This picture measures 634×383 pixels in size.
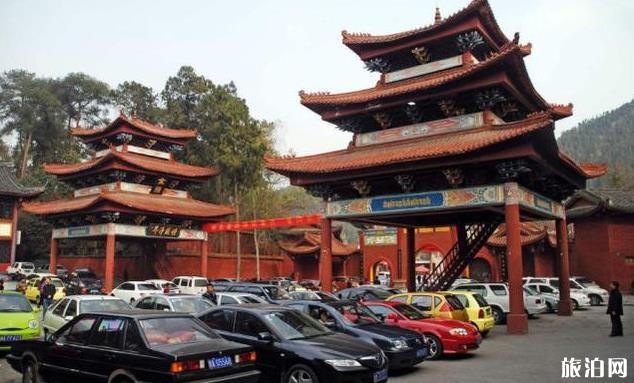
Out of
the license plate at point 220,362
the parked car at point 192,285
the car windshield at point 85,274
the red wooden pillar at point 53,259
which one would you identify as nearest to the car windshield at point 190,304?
the license plate at point 220,362

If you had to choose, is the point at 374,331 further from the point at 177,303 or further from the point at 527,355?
the point at 177,303

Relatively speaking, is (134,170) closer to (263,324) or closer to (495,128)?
(495,128)

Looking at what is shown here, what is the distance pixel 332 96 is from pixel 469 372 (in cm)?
1605

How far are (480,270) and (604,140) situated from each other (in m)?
132

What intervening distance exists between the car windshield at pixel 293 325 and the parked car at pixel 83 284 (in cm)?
2006

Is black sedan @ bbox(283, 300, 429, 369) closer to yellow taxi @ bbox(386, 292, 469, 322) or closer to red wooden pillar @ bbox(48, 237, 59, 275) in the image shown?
yellow taxi @ bbox(386, 292, 469, 322)

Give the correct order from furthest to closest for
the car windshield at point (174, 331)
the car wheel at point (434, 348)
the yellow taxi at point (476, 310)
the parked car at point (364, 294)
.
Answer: the parked car at point (364, 294), the yellow taxi at point (476, 310), the car wheel at point (434, 348), the car windshield at point (174, 331)

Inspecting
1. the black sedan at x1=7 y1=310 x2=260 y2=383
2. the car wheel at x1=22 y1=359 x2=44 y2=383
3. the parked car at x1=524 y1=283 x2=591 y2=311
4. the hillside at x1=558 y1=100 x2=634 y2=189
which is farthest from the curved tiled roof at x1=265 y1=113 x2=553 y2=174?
the hillside at x1=558 y1=100 x2=634 y2=189

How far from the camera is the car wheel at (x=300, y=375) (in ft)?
28.0

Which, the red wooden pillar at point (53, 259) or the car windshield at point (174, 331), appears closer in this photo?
the car windshield at point (174, 331)

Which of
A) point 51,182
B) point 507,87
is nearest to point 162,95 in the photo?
point 51,182

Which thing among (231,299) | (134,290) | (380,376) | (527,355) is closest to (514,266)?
(527,355)

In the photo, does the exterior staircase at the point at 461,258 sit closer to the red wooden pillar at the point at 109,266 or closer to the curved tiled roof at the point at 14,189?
the red wooden pillar at the point at 109,266

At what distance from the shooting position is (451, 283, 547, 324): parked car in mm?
21359
